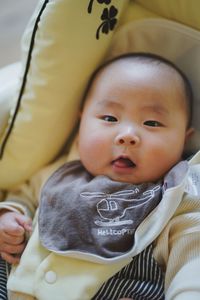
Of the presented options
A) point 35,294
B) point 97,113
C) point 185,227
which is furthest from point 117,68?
point 35,294

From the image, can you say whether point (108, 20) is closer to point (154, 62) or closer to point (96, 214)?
point (154, 62)

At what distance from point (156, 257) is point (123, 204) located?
116mm

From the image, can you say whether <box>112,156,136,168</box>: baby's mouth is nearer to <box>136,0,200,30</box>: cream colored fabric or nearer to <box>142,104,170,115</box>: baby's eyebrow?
<box>142,104,170,115</box>: baby's eyebrow

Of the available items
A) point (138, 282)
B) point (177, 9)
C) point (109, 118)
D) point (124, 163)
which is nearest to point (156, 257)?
point (138, 282)

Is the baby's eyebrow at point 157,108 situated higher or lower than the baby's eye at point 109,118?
higher

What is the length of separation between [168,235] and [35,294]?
263mm

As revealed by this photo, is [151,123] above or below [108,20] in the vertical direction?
below

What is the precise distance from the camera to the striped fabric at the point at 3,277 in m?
0.93

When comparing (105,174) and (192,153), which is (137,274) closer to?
(105,174)

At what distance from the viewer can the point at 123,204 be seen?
94 cm

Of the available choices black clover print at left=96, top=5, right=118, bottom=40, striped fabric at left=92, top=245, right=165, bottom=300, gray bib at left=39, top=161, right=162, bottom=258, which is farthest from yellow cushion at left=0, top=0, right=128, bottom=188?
striped fabric at left=92, top=245, right=165, bottom=300

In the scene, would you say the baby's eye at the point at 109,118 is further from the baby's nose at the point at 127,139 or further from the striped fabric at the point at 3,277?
the striped fabric at the point at 3,277

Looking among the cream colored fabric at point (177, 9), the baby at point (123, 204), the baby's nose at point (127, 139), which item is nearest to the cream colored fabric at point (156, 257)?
the baby at point (123, 204)

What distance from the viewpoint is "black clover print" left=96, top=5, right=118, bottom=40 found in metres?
1.05
